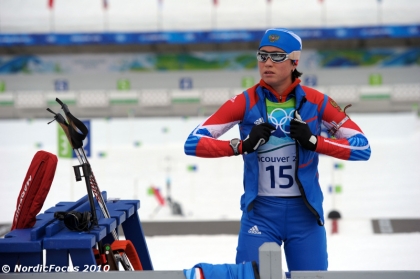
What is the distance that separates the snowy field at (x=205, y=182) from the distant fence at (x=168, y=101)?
1482 millimetres

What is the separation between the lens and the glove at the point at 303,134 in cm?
254

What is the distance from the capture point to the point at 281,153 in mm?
2721

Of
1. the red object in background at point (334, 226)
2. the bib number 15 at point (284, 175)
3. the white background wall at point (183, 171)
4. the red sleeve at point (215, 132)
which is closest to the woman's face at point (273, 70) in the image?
the red sleeve at point (215, 132)

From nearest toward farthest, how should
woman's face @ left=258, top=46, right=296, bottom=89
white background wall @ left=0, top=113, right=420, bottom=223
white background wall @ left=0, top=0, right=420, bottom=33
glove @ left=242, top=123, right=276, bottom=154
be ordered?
glove @ left=242, top=123, right=276, bottom=154 → woman's face @ left=258, top=46, right=296, bottom=89 → white background wall @ left=0, top=113, right=420, bottom=223 → white background wall @ left=0, top=0, right=420, bottom=33

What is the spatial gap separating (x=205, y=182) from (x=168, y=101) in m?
7.12

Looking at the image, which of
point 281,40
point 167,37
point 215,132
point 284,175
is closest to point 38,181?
point 215,132

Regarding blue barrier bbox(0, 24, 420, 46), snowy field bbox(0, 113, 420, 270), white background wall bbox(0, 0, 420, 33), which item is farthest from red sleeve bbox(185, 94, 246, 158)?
white background wall bbox(0, 0, 420, 33)

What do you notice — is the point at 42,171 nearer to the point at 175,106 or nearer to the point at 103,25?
the point at 175,106

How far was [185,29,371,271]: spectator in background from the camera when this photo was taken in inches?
106

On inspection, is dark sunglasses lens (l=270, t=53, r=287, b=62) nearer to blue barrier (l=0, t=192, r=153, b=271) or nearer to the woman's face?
the woman's face

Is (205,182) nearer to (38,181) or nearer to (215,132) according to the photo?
(215,132)

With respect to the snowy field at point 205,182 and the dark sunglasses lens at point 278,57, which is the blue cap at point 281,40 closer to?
the dark sunglasses lens at point 278,57

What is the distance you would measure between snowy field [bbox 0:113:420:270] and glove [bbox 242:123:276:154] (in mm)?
2129

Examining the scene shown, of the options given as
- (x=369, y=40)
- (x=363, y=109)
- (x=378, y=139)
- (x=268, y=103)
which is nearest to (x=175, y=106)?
(x=363, y=109)
